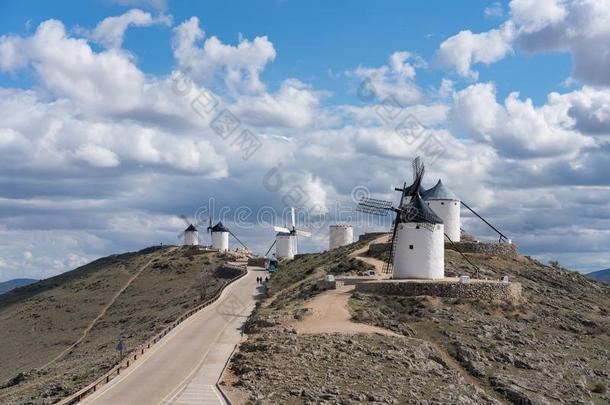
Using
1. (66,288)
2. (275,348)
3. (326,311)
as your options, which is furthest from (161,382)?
(66,288)

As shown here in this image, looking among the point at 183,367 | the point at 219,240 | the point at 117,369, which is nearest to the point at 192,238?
the point at 219,240

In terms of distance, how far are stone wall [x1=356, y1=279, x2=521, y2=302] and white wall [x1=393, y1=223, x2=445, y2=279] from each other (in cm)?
266

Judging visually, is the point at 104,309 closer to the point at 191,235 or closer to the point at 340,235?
the point at 340,235

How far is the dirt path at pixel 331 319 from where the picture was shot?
132 feet

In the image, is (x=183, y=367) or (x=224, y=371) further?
(x=183, y=367)

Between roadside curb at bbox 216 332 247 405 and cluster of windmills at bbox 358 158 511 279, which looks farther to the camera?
cluster of windmills at bbox 358 158 511 279

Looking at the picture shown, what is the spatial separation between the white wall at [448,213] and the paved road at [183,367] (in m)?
23.4

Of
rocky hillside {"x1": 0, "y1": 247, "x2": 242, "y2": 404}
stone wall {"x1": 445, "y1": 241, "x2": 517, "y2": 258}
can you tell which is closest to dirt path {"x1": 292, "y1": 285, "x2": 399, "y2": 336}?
rocky hillside {"x1": 0, "y1": 247, "x2": 242, "y2": 404}

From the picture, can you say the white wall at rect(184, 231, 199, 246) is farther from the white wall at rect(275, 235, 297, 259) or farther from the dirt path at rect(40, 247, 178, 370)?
the white wall at rect(275, 235, 297, 259)

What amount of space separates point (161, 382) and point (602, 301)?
1593 inches

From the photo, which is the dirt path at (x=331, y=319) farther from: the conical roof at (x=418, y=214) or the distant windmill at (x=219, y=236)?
the distant windmill at (x=219, y=236)

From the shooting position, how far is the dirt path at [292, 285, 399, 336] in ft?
132

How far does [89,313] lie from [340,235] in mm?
32316

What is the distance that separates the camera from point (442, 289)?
155 ft
